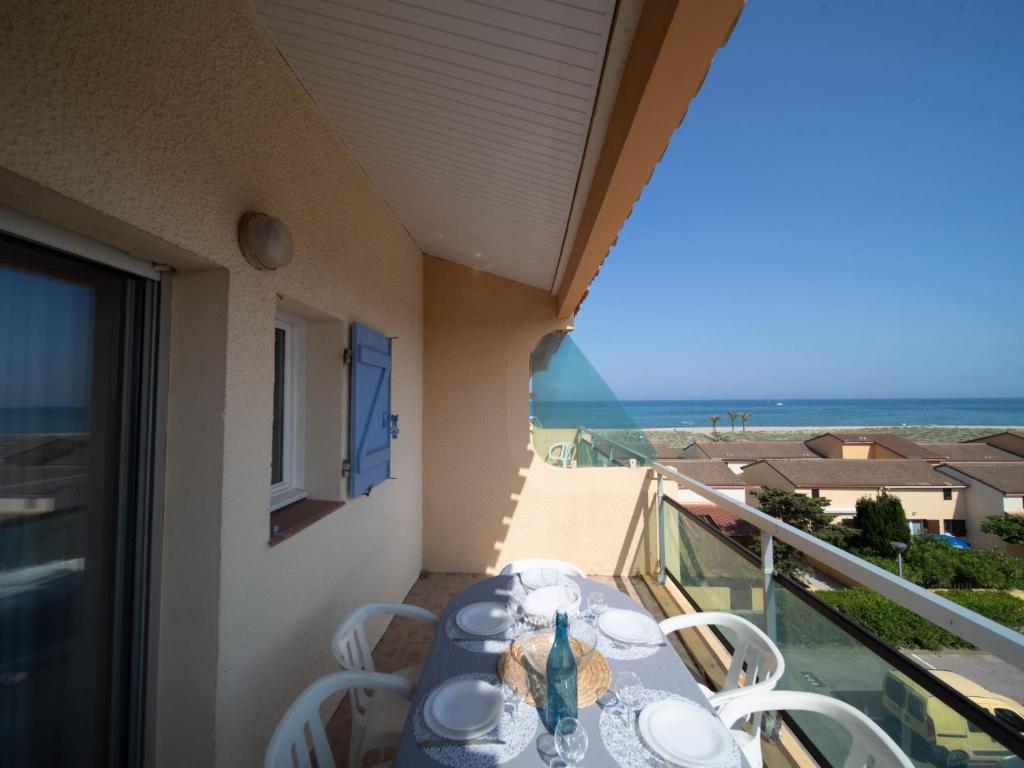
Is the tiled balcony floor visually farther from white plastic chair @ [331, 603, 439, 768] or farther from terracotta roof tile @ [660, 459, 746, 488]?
terracotta roof tile @ [660, 459, 746, 488]

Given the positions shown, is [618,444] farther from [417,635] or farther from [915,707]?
[915,707]

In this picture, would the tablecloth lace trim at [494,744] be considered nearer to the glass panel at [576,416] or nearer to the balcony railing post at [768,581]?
the balcony railing post at [768,581]

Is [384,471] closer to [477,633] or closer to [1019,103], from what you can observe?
[477,633]

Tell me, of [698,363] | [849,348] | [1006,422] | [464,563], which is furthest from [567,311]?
[849,348]

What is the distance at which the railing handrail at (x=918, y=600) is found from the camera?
3.00 ft

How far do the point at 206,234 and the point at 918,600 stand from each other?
89.7 inches

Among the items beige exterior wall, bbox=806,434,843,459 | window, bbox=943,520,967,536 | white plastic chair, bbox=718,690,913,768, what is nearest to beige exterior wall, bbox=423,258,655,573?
white plastic chair, bbox=718,690,913,768

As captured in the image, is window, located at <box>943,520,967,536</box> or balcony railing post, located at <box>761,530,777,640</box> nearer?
balcony railing post, located at <box>761,530,777,640</box>

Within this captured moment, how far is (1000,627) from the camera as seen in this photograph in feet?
3.22

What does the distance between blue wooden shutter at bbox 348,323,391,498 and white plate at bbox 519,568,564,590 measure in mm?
1029

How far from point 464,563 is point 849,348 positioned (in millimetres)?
53943

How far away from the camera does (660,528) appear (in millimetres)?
3674

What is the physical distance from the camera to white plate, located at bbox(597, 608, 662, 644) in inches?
59.8

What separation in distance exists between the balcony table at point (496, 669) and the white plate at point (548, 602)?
0.10 m
